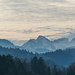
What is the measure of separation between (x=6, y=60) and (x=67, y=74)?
38667mm

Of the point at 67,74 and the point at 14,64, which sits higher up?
the point at 14,64

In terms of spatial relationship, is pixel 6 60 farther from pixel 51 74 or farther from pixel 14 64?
pixel 51 74

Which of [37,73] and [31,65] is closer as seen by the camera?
[37,73]

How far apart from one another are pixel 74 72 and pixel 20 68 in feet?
116

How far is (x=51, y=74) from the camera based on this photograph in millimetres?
155875

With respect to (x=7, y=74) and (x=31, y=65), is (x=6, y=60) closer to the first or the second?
(x=7, y=74)

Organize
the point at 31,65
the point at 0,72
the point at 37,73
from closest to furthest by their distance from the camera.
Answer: the point at 0,72 < the point at 37,73 < the point at 31,65

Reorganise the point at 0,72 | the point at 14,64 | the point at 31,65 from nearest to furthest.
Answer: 1. the point at 0,72
2. the point at 14,64
3. the point at 31,65

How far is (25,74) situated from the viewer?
13175 cm

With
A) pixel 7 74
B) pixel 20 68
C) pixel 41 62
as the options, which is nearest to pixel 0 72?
pixel 7 74

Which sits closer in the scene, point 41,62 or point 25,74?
point 25,74

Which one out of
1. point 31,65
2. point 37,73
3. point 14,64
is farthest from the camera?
point 31,65

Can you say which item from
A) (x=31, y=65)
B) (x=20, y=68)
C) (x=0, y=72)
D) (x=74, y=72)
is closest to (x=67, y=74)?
(x=74, y=72)

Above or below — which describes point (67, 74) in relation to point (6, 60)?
below
